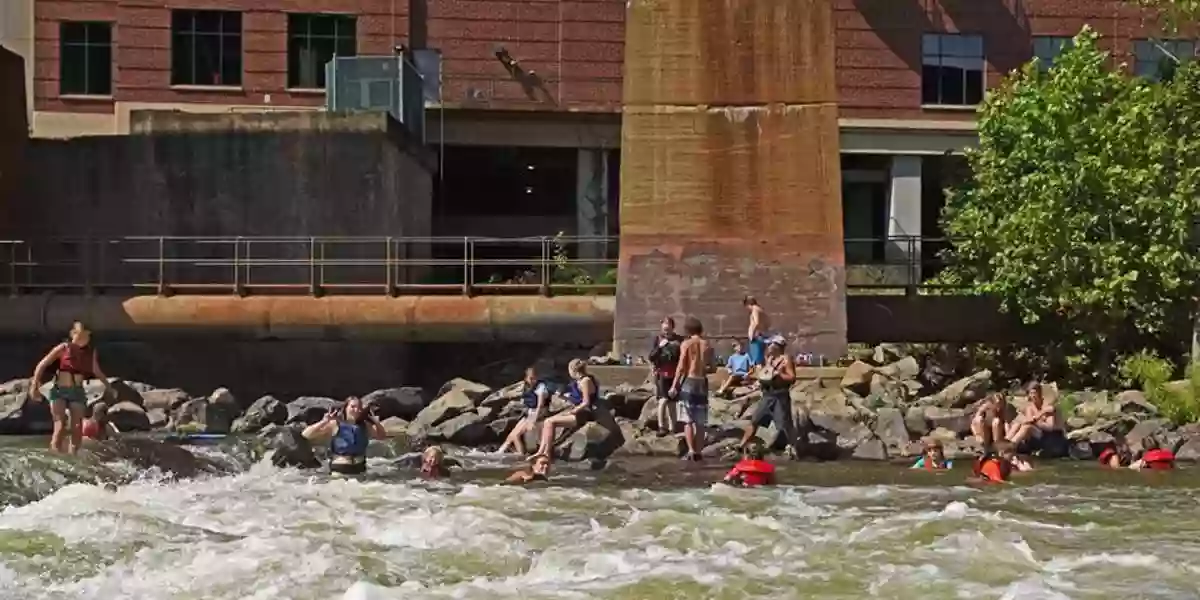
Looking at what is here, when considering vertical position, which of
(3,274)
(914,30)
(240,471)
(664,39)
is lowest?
(240,471)

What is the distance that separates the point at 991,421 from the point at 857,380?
4757 millimetres

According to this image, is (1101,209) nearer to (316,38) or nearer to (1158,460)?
(1158,460)

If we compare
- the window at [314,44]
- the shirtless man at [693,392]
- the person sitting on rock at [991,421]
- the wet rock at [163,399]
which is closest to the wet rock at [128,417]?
the wet rock at [163,399]

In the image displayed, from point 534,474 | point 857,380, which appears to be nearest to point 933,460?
point 534,474

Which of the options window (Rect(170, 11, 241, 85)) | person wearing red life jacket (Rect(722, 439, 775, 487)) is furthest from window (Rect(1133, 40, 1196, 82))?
person wearing red life jacket (Rect(722, 439, 775, 487))

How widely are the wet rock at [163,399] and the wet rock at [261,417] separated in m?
2.10

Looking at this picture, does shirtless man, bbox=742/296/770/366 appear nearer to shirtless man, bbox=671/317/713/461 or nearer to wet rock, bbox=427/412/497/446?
shirtless man, bbox=671/317/713/461

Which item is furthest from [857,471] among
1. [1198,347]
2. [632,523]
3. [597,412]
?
[1198,347]

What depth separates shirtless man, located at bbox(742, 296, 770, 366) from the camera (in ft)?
81.5

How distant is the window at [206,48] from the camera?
3991cm

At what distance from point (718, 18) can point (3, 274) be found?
14962 millimetres

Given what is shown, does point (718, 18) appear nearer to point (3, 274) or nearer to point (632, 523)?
point (632, 523)

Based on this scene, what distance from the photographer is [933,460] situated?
19844 mm

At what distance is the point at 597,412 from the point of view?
21.1 meters
